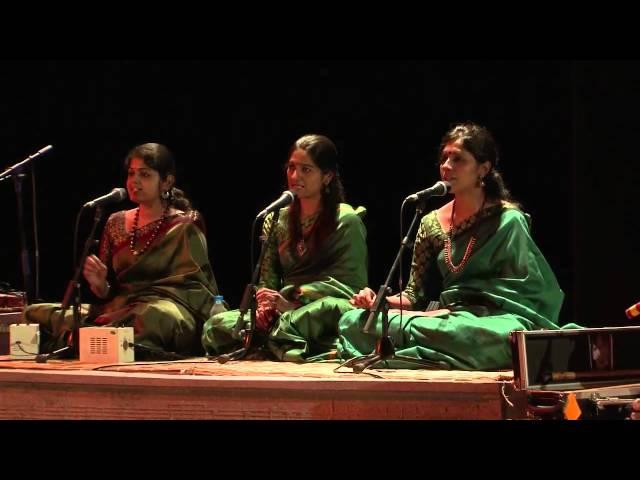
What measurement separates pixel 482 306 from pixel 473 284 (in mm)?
121

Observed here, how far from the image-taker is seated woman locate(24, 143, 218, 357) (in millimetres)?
5859

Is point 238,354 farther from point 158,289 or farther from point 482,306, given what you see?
point 482,306

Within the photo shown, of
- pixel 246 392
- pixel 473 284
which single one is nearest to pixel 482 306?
pixel 473 284

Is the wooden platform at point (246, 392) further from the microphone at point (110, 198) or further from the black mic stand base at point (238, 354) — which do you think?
the microphone at point (110, 198)

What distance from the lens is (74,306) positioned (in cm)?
548

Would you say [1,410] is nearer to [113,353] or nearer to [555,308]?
[113,353]

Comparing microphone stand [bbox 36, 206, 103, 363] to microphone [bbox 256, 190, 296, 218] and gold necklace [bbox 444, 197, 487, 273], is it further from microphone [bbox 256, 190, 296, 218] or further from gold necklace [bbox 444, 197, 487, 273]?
gold necklace [bbox 444, 197, 487, 273]

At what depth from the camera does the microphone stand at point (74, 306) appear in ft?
17.6

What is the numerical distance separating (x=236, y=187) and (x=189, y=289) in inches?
40.5

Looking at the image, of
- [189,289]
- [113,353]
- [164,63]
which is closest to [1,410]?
[113,353]

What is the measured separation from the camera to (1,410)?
493 centimetres

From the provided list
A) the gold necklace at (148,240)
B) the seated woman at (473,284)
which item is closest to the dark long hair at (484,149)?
the seated woman at (473,284)

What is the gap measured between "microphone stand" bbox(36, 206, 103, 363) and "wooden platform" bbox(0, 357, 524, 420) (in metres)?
0.27

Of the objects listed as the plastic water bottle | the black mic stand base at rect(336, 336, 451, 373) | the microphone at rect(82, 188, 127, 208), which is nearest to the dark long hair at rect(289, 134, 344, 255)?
the plastic water bottle
